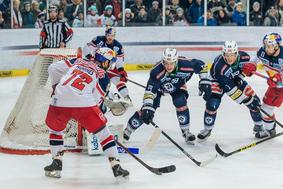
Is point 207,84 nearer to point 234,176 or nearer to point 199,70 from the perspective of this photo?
point 199,70

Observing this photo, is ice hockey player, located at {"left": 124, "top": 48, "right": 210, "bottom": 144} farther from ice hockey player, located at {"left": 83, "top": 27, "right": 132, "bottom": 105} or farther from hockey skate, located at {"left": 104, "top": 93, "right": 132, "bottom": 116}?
ice hockey player, located at {"left": 83, "top": 27, "right": 132, "bottom": 105}

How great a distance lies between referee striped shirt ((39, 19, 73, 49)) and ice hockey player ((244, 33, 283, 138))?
339 centimetres

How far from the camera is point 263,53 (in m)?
6.75

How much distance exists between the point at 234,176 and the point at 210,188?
0.40 m

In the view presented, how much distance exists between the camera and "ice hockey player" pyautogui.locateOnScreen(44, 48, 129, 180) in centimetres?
511

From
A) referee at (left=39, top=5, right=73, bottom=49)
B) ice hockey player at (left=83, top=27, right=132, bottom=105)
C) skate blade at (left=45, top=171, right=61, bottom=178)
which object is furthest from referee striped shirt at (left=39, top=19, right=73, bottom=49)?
skate blade at (left=45, top=171, right=61, bottom=178)

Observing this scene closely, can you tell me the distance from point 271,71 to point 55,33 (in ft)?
11.9

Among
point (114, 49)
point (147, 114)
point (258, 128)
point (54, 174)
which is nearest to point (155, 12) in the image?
point (114, 49)

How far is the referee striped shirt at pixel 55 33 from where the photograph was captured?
9508 millimetres

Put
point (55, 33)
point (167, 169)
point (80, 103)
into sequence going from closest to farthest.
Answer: point (80, 103)
point (167, 169)
point (55, 33)

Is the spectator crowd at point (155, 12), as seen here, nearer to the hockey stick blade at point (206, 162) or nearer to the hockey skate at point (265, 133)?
the hockey skate at point (265, 133)

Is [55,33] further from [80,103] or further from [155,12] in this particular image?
[80,103]

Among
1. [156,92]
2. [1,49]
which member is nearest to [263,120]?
[156,92]

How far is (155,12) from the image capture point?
12.0 meters
